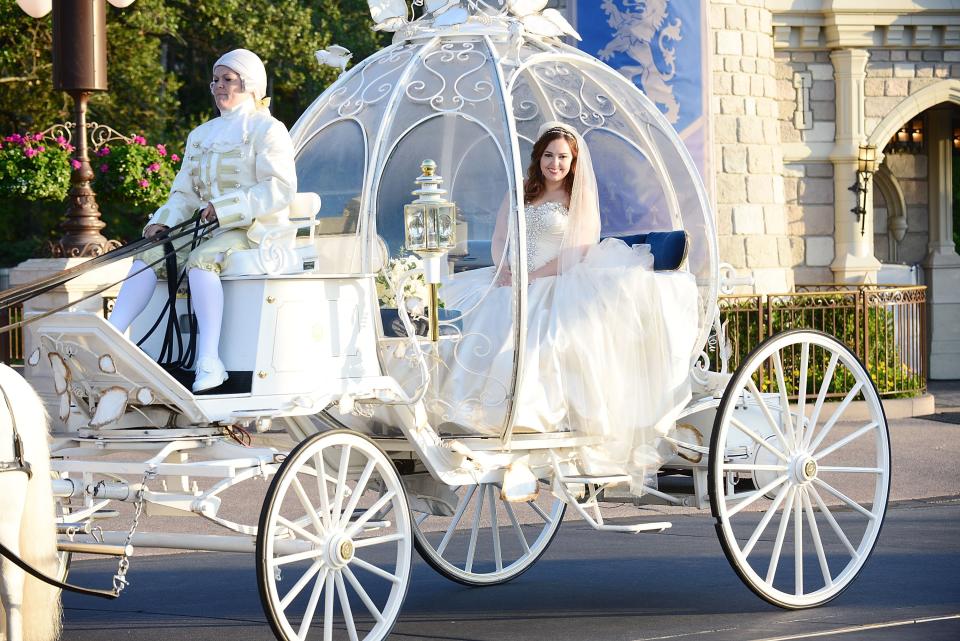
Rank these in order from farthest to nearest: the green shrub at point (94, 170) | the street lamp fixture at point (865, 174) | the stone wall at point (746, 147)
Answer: the street lamp fixture at point (865, 174) → the stone wall at point (746, 147) → the green shrub at point (94, 170)

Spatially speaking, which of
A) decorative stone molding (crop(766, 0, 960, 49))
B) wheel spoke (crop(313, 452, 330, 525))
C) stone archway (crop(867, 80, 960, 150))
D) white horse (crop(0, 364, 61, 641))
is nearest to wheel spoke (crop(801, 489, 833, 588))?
wheel spoke (crop(313, 452, 330, 525))

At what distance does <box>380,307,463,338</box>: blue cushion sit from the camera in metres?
5.54

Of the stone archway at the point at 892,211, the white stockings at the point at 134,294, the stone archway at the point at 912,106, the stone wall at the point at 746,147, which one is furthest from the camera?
the stone archway at the point at 892,211

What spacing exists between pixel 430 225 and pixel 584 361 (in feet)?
2.82

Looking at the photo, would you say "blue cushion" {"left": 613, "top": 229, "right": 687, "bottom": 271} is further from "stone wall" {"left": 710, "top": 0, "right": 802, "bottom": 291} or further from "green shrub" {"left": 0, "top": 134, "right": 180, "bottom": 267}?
"green shrub" {"left": 0, "top": 134, "right": 180, "bottom": 267}

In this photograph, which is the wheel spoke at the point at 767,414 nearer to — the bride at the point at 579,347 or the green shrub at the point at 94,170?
the bride at the point at 579,347

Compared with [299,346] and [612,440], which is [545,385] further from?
[299,346]

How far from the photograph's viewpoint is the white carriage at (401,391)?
15.7 ft

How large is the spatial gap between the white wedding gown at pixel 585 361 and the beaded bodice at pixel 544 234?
5.4 inches

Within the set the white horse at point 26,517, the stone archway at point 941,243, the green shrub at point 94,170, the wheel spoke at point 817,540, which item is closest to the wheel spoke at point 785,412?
the wheel spoke at point 817,540

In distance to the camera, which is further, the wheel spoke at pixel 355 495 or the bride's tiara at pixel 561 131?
the bride's tiara at pixel 561 131

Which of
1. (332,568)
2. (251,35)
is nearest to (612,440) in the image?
(332,568)

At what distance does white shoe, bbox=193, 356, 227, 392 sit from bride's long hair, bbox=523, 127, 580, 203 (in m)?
1.83

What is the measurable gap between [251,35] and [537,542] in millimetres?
16381
